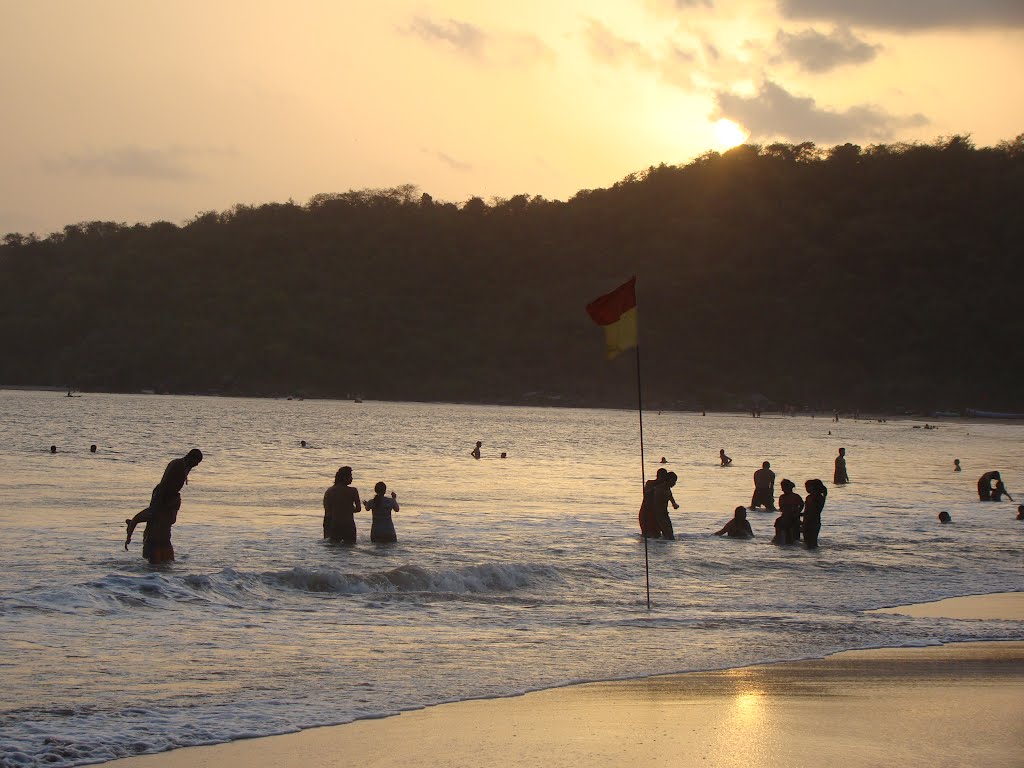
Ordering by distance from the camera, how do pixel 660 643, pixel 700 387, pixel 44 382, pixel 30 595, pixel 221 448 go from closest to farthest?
1. pixel 660 643
2. pixel 30 595
3. pixel 221 448
4. pixel 700 387
5. pixel 44 382

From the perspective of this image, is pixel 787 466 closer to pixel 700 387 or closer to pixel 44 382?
pixel 700 387

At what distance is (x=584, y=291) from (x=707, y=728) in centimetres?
16345

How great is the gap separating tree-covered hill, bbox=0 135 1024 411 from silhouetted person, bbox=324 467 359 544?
134097 mm

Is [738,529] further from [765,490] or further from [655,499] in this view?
[765,490]

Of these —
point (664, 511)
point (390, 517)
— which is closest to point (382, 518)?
point (390, 517)

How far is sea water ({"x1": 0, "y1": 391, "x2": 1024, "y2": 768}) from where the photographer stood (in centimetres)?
843

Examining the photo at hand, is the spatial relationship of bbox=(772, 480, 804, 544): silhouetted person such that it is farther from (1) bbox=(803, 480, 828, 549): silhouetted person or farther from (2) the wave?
(2) the wave

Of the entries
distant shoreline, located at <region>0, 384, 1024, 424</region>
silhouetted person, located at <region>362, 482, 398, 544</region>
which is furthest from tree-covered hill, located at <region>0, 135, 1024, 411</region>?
silhouetted person, located at <region>362, 482, 398, 544</region>

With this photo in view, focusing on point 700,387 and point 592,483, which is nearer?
point 592,483

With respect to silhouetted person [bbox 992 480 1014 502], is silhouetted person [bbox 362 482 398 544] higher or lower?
higher

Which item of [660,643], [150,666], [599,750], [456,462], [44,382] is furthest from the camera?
[44,382]

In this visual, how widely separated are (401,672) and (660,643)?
2697 millimetres

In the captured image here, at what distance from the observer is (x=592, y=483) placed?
38.3m

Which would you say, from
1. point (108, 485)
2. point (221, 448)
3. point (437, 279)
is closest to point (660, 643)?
point (108, 485)
